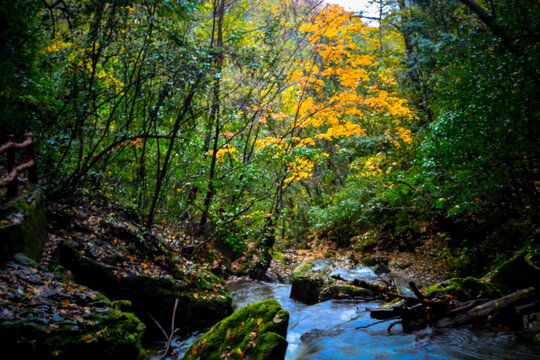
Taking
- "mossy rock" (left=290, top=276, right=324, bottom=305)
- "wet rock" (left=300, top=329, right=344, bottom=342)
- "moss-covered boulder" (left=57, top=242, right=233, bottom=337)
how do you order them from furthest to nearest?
"mossy rock" (left=290, top=276, right=324, bottom=305) < "wet rock" (left=300, top=329, right=344, bottom=342) < "moss-covered boulder" (left=57, top=242, right=233, bottom=337)

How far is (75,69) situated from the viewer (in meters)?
7.43

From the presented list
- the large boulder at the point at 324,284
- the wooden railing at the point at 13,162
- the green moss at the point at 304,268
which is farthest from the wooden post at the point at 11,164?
the green moss at the point at 304,268

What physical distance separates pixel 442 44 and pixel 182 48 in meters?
7.95

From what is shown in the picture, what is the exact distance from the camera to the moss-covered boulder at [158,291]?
18.7ft

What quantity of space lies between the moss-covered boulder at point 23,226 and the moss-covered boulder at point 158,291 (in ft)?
1.97

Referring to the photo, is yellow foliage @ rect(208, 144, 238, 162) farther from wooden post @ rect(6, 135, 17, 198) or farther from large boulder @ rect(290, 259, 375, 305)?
wooden post @ rect(6, 135, 17, 198)

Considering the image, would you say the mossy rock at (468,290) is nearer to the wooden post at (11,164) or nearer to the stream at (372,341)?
the stream at (372,341)

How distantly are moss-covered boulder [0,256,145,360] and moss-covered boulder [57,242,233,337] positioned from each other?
863mm

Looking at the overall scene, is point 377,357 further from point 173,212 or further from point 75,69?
point 75,69

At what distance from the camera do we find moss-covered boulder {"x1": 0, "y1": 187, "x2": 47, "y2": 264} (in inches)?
166

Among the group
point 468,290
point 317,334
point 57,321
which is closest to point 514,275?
point 468,290

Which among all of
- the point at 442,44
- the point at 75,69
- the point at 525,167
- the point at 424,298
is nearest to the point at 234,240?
the point at 424,298

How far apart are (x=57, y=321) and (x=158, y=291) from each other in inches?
107

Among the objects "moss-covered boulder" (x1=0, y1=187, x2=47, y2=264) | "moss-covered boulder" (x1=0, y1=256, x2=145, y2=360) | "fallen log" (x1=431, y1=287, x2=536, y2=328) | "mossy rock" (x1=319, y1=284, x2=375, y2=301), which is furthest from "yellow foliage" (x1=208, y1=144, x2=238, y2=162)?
"fallen log" (x1=431, y1=287, x2=536, y2=328)
